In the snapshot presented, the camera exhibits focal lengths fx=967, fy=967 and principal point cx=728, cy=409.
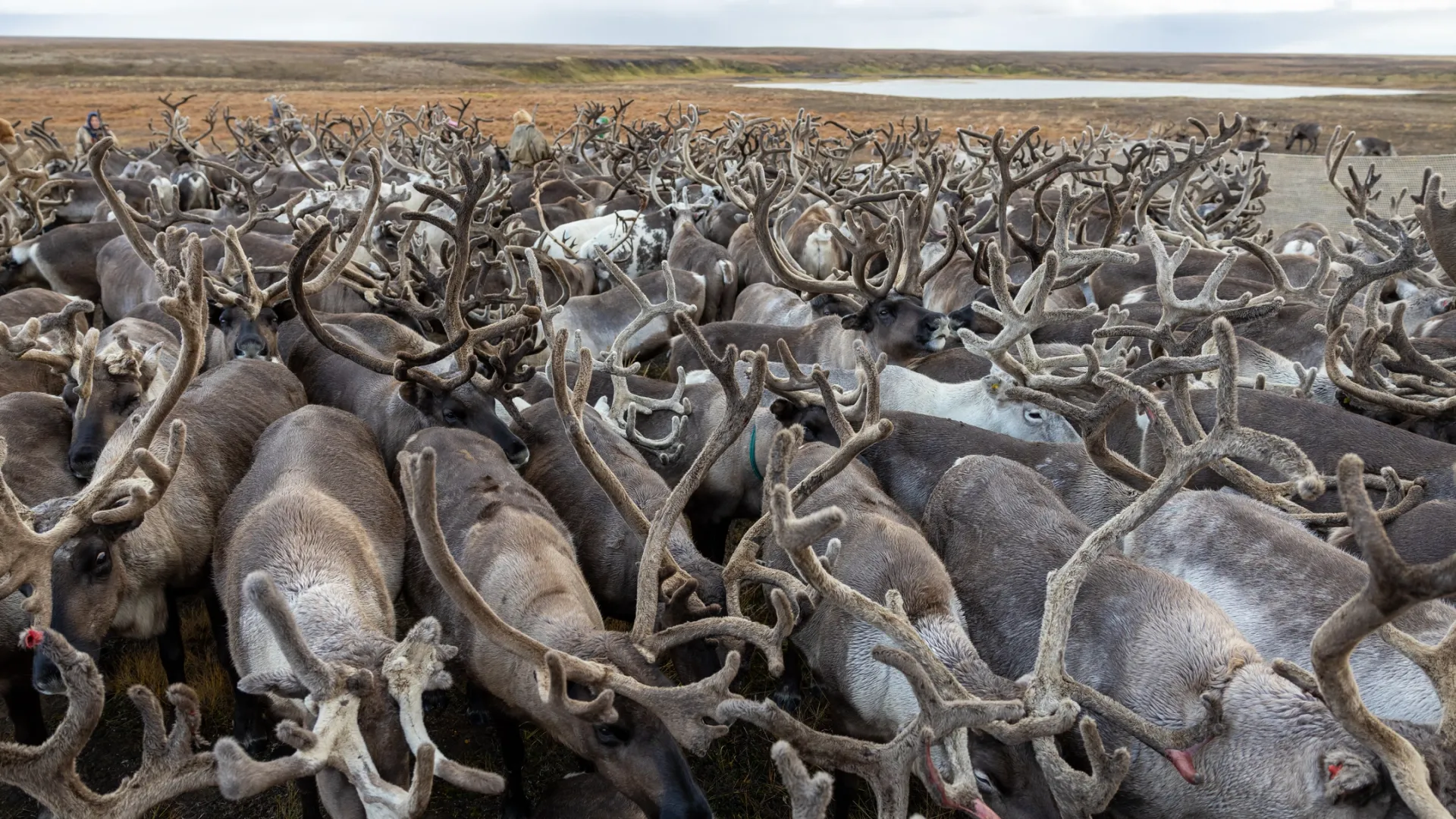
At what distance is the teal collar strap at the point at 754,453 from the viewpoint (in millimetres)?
4910

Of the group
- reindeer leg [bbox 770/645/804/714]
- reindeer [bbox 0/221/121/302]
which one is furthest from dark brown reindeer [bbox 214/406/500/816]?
reindeer [bbox 0/221/121/302]

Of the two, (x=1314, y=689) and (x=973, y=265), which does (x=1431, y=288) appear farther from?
(x=1314, y=689)

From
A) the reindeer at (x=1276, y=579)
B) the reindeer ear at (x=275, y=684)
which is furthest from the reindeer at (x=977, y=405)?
the reindeer ear at (x=275, y=684)

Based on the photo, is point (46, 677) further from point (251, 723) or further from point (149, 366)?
point (149, 366)

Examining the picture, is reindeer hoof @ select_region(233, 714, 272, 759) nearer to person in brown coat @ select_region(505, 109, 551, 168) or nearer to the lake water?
person in brown coat @ select_region(505, 109, 551, 168)

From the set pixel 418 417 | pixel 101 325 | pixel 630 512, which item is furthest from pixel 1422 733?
pixel 101 325

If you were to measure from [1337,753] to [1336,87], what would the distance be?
96.3 metres

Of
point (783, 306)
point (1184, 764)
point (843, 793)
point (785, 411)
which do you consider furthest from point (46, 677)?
point (783, 306)

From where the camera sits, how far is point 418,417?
4.99 meters

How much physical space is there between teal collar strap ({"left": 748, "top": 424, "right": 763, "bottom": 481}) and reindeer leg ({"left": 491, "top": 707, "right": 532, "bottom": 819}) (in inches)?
73.7

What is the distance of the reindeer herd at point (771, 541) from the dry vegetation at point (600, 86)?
99.2 ft

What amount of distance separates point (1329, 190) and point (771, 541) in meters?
17.5

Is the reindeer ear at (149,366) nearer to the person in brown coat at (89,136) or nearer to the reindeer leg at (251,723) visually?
the reindeer leg at (251,723)

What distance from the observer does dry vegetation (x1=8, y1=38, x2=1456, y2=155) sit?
41.0m
